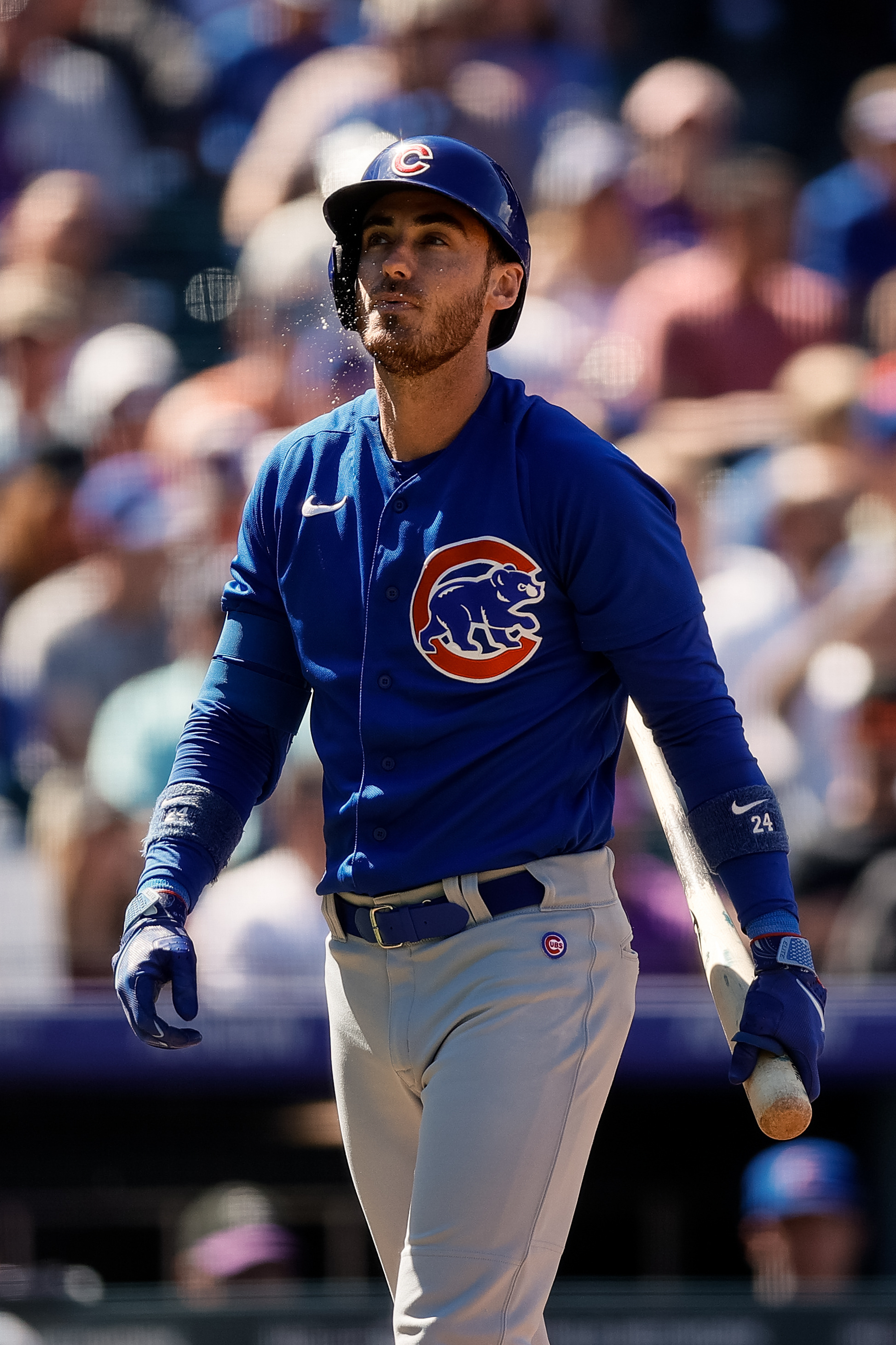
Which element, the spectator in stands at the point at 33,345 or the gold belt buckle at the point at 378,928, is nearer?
the gold belt buckle at the point at 378,928

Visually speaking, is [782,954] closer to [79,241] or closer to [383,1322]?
[383,1322]

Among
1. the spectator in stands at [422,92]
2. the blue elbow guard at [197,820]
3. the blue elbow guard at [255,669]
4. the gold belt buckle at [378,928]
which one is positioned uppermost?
the spectator in stands at [422,92]

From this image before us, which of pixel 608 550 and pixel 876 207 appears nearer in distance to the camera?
pixel 608 550

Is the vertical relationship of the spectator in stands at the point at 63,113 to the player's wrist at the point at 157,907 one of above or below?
above

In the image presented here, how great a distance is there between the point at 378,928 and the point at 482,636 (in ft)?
1.29

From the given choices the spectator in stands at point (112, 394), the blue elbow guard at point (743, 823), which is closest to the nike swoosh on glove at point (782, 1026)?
the blue elbow guard at point (743, 823)

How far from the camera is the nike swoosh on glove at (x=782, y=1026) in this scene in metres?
2.20

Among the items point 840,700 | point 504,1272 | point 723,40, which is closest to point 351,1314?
point 840,700

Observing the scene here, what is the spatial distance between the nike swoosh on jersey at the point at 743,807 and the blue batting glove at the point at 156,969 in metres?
0.70

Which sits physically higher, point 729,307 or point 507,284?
point 729,307

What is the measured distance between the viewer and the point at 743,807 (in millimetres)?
2332

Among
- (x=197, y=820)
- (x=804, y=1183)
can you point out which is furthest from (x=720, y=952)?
(x=804, y=1183)

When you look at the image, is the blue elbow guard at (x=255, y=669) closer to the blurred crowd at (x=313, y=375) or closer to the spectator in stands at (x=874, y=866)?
the blurred crowd at (x=313, y=375)

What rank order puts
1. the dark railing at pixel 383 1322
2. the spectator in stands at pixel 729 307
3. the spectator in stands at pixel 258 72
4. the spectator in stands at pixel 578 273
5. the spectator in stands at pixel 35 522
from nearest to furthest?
the dark railing at pixel 383 1322 < the spectator in stands at pixel 35 522 < the spectator in stands at pixel 578 273 < the spectator in stands at pixel 729 307 < the spectator in stands at pixel 258 72
